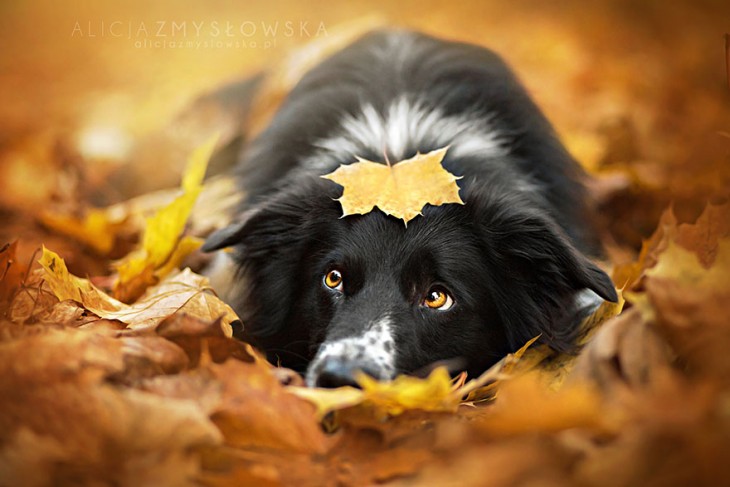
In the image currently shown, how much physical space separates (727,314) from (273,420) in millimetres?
1188

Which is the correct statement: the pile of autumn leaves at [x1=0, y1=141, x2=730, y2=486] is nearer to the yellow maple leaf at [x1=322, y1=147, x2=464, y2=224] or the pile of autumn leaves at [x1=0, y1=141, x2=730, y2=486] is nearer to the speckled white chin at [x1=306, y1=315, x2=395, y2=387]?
the speckled white chin at [x1=306, y1=315, x2=395, y2=387]

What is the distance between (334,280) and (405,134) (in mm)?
814

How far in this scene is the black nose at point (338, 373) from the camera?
88.2 inches

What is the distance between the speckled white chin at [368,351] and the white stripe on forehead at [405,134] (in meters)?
0.92

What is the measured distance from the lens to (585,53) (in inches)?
336

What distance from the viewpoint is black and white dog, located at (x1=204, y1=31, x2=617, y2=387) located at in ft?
8.76

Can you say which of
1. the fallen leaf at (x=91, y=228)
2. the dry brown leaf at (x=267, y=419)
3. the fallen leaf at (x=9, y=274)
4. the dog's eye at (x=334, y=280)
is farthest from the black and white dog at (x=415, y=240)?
the fallen leaf at (x=91, y=228)

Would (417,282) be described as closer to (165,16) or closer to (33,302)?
(33,302)

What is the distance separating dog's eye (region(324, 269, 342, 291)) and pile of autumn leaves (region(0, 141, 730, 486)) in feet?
1.96

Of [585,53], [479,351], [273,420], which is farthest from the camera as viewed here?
[585,53]

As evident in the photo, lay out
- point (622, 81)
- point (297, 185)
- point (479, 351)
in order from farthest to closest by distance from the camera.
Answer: point (622, 81) < point (297, 185) < point (479, 351)

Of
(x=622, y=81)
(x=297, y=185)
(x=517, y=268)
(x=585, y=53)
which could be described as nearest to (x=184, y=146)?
(x=297, y=185)

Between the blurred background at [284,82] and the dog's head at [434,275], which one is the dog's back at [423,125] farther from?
the blurred background at [284,82]

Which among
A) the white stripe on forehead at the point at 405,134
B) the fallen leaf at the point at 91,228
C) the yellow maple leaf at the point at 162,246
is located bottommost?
the fallen leaf at the point at 91,228
